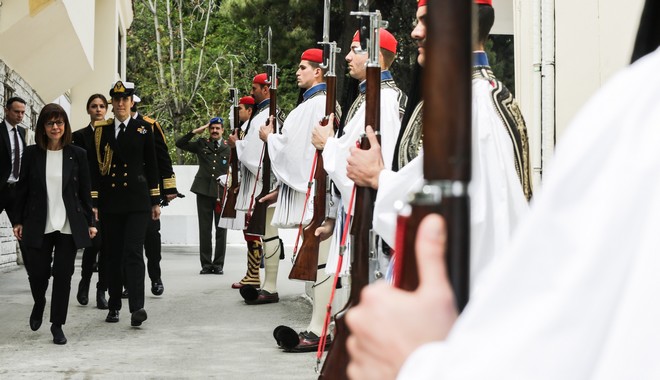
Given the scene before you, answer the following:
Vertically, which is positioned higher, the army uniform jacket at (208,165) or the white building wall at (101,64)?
the white building wall at (101,64)

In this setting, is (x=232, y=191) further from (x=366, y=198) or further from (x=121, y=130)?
(x=366, y=198)

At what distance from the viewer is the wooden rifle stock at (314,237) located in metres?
7.08

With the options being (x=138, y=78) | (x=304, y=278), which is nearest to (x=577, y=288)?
(x=304, y=278)

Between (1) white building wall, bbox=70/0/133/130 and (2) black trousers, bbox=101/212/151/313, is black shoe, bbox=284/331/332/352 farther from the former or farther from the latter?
(1) white building wall, bbox=70/0/133/130

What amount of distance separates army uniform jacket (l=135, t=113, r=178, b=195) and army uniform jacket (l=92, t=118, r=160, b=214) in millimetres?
405

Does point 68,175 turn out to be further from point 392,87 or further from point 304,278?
point 392,87

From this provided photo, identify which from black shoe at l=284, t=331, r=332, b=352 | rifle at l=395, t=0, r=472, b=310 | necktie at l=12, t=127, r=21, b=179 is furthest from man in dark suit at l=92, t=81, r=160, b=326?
rifle at l=395, t=0, r=472, b=310

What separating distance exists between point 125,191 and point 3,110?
4647 mm

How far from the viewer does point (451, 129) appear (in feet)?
3.61

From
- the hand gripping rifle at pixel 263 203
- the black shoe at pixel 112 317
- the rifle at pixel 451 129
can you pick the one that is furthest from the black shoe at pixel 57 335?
the rifle at pixel 451 129

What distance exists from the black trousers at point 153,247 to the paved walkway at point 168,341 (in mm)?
264

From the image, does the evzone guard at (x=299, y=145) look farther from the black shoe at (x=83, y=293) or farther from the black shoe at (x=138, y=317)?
the black shoe at (x=83, y=293)

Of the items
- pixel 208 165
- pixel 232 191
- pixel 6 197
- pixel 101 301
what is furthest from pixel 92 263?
pixel 208 165

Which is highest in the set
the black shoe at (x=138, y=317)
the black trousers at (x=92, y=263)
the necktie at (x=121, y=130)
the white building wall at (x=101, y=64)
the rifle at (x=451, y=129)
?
the white building wall at (x=101, y=64)
